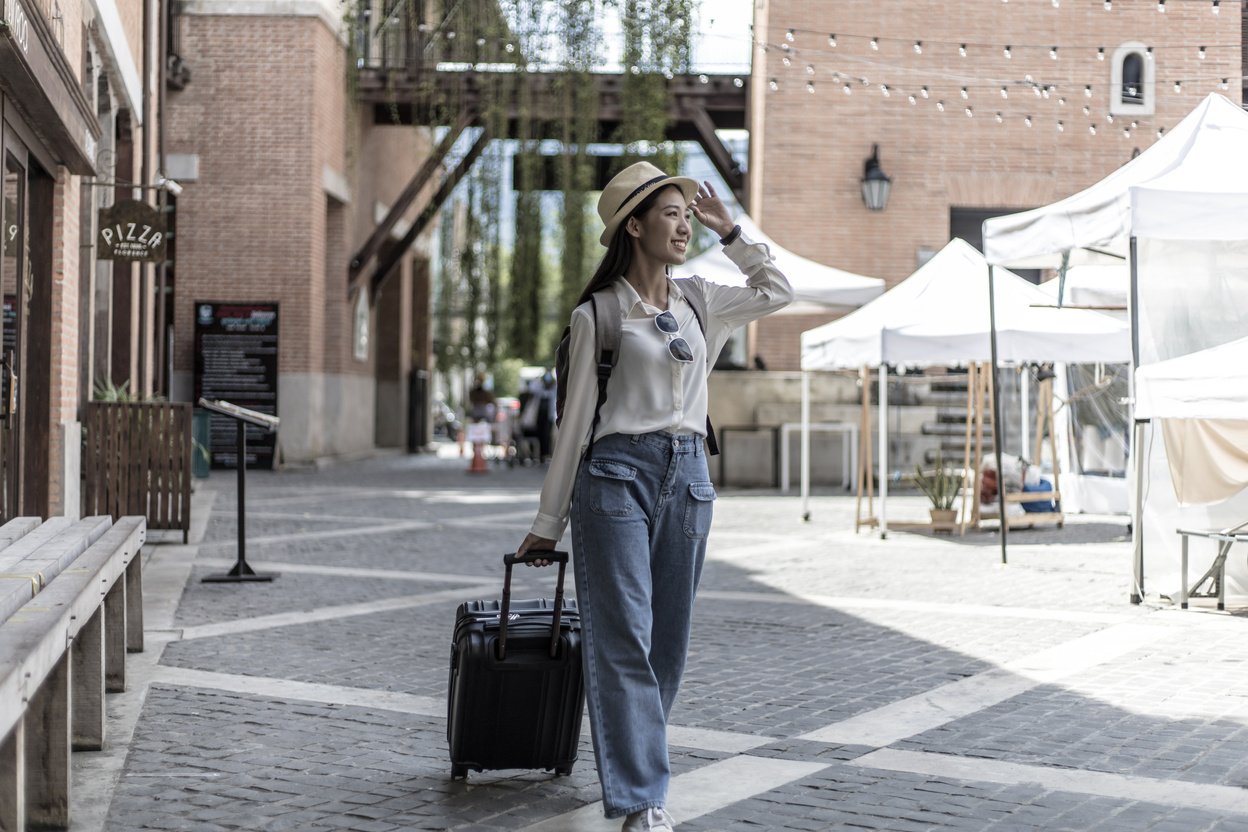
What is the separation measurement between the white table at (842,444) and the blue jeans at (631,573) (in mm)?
15130

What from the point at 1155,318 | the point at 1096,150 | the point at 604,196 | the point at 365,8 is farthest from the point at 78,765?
the point at 365,8

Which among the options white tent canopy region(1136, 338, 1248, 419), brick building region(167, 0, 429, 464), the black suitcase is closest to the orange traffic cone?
brick building region(167, 0, 429, 464)

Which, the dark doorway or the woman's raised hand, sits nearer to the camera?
the woman's raised hand

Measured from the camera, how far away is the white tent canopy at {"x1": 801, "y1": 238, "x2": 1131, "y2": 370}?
12664 mm

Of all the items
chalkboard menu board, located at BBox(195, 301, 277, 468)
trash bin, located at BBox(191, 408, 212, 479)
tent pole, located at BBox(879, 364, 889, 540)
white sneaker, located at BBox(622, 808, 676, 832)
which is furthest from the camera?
chalkboard menu board, located at BBox(195, 301, 277, 468)

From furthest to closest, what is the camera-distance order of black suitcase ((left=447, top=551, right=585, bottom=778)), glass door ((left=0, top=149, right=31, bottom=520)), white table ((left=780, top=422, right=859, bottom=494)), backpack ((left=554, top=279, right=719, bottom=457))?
1. white table ((left=780, top=422, right=859, bottom=494))
2. glass door ((left=0, top=149, right=31, bottom=520))
3. black suitcase ((left=447, top=551, right=585, bottom=778))
4. backpack ((left=554, top=279, right=719, bottom=457))

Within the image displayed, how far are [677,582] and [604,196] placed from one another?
1.02 meters

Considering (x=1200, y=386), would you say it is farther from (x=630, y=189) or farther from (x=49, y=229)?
(x=49, y=229)

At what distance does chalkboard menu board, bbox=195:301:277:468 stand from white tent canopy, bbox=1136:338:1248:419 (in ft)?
56.2

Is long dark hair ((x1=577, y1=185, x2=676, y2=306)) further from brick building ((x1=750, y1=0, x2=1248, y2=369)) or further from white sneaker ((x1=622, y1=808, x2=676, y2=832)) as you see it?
brick building ((x1=750, y1=0, x2=1248, y2=369))

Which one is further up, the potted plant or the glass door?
the glass door

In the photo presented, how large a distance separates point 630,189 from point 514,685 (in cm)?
139

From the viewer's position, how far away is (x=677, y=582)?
13.7 ft

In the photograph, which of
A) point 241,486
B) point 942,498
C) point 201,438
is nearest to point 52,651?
point 241,486
